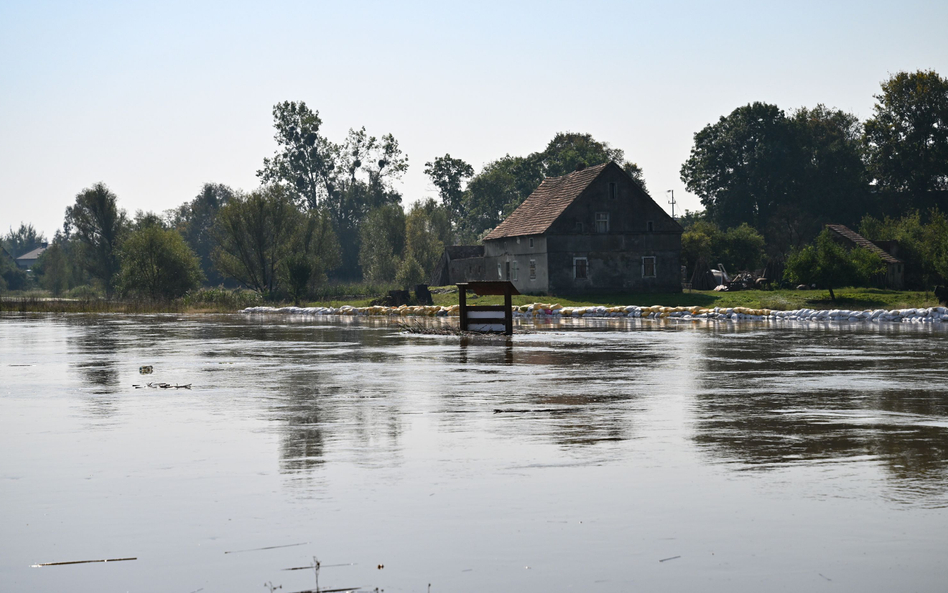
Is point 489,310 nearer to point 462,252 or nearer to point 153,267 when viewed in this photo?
point 462,252

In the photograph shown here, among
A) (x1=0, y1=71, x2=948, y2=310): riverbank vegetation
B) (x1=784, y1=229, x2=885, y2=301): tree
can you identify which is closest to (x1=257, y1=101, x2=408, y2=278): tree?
(x1=0, y1=71, x2=948, y2=310): riverbank vegetation

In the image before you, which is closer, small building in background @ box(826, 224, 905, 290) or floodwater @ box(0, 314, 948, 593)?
floodwater @ box(0, 314, 948, 593)

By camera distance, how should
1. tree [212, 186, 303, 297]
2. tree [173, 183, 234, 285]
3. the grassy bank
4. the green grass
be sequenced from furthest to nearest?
tree [173, 183, 234, 285] → tree [212, 186, 303, 297] → the grassy bank → the green grass

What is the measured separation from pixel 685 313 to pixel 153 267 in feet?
144

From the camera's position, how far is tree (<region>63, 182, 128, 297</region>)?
315 feet

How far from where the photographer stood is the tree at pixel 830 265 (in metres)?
51.8

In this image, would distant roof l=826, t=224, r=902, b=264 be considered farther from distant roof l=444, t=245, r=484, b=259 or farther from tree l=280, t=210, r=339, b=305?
tree l=280, t=210, r=339, b=305

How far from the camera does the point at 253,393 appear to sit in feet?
54.4

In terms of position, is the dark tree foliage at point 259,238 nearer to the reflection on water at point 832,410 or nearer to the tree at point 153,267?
the tree at point 153,267

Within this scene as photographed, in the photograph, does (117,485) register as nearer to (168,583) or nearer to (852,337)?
(168,583)

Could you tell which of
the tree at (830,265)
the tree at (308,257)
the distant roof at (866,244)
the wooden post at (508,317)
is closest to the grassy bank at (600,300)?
the tree at (830,265)

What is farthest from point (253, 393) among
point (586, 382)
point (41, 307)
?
point (41, 307)

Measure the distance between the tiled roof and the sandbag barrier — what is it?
10.7 metres

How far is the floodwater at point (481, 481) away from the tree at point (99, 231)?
80.8 m
